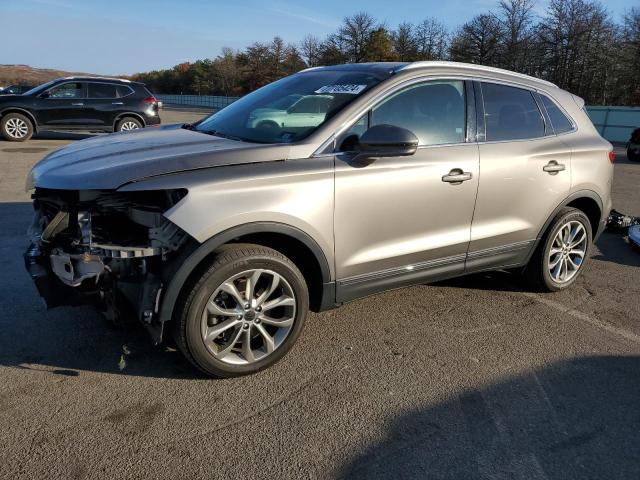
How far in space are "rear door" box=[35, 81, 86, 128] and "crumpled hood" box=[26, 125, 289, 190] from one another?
11616 millimetres

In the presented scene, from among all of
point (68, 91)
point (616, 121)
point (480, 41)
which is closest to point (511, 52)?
point (480, 41)

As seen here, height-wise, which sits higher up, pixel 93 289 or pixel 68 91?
pixel 68 91

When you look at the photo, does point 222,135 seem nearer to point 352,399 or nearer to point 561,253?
point 352,399

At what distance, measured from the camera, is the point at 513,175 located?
392 centimetres

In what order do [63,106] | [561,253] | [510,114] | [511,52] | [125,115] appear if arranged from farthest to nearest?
[511,52] → [125,115] → [63,106] → [561,253] → [510,114]

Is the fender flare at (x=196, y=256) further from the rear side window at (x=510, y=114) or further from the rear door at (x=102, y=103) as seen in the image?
the rear door at (x=102, y=103)

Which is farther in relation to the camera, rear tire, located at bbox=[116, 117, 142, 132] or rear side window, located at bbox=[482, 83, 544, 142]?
rear tire, located at bbox=[116, 117, 142, 132]

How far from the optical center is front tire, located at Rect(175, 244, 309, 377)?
2824 mm

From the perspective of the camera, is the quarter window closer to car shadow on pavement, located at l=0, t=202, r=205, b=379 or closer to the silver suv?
the silver suv

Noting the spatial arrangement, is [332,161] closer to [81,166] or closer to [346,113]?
[346,113]

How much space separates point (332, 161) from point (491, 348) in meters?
1.68

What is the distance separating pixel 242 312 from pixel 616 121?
100ft

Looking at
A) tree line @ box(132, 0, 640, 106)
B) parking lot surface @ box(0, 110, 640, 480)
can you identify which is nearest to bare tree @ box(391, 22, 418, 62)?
tree line @ box(132, 0, 640, 106)

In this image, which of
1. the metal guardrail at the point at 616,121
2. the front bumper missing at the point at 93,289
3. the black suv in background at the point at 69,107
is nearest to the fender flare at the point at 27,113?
the black suv in background at the point at 69,107
